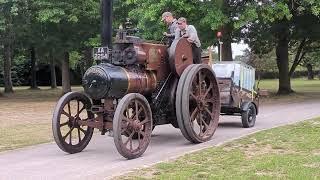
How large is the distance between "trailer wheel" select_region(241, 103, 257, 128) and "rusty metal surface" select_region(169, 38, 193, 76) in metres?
2.86

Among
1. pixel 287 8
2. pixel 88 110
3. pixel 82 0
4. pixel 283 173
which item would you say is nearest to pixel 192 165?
pixel 283 173

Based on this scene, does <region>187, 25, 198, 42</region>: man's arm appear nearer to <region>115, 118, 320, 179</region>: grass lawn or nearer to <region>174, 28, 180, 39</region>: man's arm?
<region>174, 28, 180, 39</region>: man's arm

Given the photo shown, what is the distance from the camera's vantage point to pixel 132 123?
32.0 ft

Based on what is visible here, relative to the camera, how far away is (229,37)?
27.9 m

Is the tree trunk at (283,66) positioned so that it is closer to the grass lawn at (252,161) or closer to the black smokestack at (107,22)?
the grass lawn at (252,161)

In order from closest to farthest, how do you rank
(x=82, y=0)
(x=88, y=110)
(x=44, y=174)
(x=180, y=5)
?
(x=44, y=174), (x=88, y=110), (x=180, y=5), (x=82, y=0)

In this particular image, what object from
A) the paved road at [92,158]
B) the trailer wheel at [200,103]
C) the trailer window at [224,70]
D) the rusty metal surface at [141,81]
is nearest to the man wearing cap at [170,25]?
the trailer wheel at [200,103]

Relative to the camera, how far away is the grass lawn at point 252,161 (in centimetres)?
773

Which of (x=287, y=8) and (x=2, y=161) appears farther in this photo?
(x=287, y=8)

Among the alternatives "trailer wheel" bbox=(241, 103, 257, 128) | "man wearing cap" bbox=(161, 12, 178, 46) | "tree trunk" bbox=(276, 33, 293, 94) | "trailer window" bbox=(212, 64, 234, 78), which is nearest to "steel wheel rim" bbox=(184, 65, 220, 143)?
"man wearing cap" bbox=(161, 12, 178, 46)

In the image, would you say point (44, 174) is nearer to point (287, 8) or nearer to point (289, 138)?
point (289, 138)

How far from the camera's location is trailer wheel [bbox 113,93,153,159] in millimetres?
9312

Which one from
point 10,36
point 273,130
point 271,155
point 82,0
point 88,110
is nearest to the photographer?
point 271,155

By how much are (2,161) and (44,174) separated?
5.47 feet
